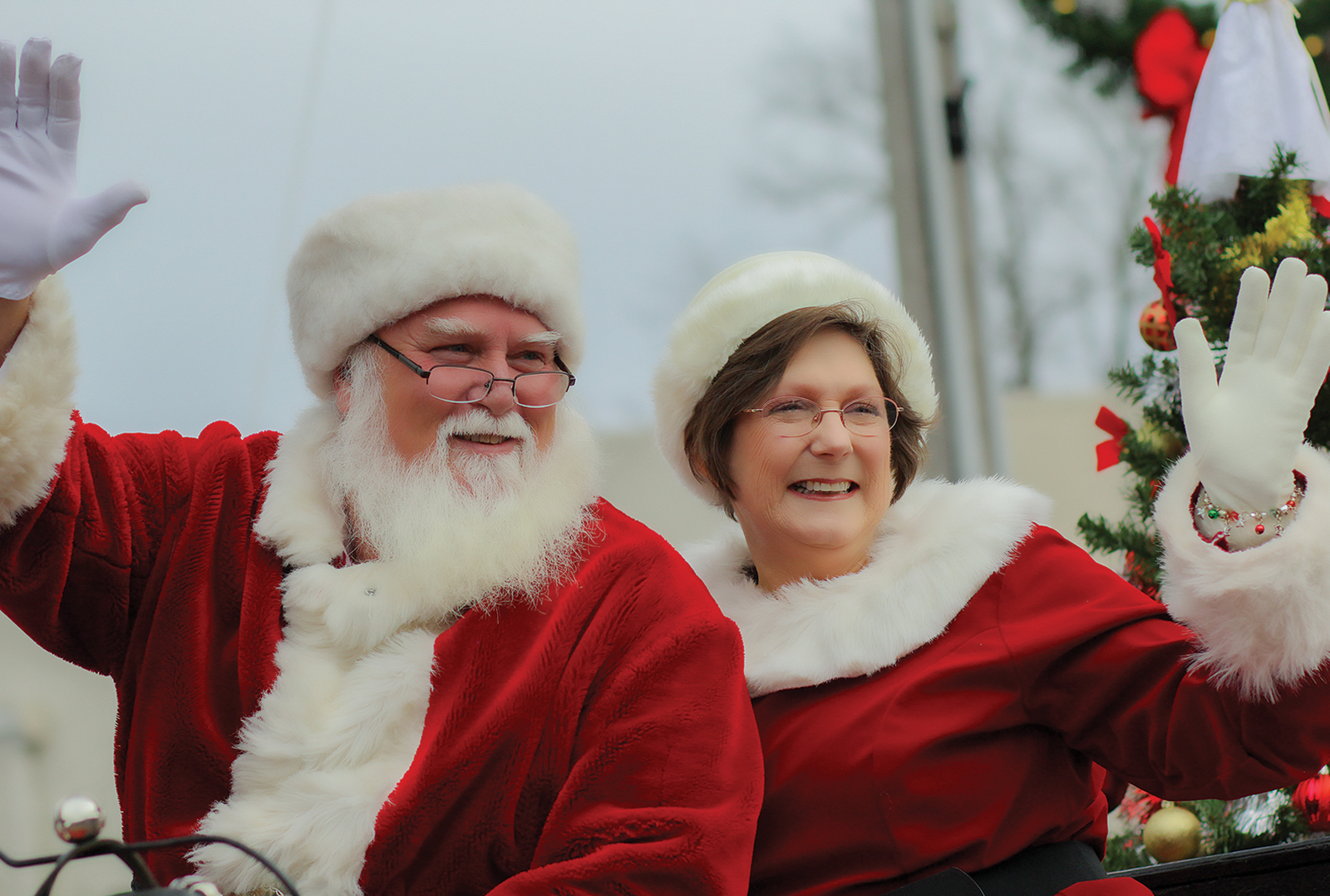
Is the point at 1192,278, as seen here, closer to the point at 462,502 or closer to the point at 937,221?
the point at 462,502

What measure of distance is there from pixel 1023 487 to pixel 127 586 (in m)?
1.41

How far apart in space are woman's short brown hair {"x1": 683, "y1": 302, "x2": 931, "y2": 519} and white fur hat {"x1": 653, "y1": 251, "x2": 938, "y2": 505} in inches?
0.6

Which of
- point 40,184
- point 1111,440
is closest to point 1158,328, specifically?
point 1111,440

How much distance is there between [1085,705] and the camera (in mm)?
1576

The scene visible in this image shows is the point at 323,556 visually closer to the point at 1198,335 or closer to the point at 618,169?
the point at 1198,335

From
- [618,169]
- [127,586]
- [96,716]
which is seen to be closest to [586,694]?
[127,586]

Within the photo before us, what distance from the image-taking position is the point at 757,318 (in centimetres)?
189

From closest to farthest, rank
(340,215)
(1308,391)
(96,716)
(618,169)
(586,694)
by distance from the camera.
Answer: (1308,391)
(586,694)
(340,215)
(96,716)
(618,169)

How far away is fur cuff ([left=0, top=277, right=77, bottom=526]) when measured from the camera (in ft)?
4.58

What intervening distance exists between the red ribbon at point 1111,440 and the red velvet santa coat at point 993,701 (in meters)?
0.53

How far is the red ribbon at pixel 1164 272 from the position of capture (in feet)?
6.88

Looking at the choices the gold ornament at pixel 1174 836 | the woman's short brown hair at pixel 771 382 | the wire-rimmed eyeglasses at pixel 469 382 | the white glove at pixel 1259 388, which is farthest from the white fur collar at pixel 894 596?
the gold ornament at pixel 1174 836

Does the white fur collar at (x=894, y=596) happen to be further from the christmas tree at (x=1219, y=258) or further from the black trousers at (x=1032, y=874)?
the christmas tree at (x=1219, y=258)

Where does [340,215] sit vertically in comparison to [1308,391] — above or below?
above
